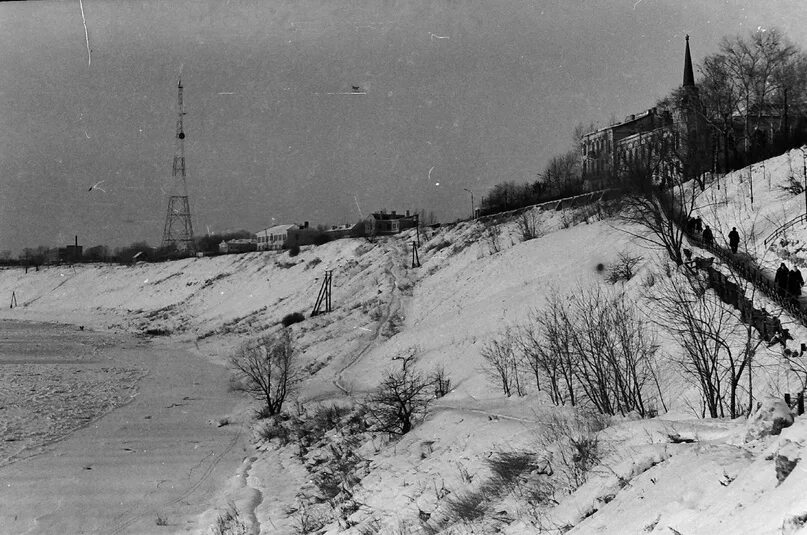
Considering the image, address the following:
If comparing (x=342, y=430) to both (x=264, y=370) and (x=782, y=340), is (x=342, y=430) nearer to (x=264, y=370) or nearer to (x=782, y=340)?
(x=264, y=370)

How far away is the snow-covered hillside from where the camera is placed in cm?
670


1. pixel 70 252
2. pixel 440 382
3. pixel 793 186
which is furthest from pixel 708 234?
pixel 70 252

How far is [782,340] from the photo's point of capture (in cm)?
1392

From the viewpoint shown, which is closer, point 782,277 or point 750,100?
point 782,277

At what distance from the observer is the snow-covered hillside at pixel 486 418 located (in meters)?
6.70

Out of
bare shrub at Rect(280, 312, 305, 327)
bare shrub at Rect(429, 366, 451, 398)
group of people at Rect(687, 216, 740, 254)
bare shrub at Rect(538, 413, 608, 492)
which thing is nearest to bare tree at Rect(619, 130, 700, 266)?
group of people at Rect(687, 216, 740, 254)

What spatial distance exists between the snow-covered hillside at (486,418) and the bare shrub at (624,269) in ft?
0.89

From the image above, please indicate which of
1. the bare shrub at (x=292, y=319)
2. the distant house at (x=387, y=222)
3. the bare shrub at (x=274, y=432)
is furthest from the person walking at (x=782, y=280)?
the distant house at (x=387, y=222)

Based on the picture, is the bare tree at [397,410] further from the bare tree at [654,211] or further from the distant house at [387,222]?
Answer: the distant house at [387,222]

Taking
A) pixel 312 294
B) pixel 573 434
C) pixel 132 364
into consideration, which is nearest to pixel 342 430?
pixel 573 434

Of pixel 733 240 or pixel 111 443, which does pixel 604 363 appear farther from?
pixel 111 443

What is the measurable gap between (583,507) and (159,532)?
960 cm

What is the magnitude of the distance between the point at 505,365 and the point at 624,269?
693 centimetres

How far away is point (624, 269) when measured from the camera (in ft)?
81.5
